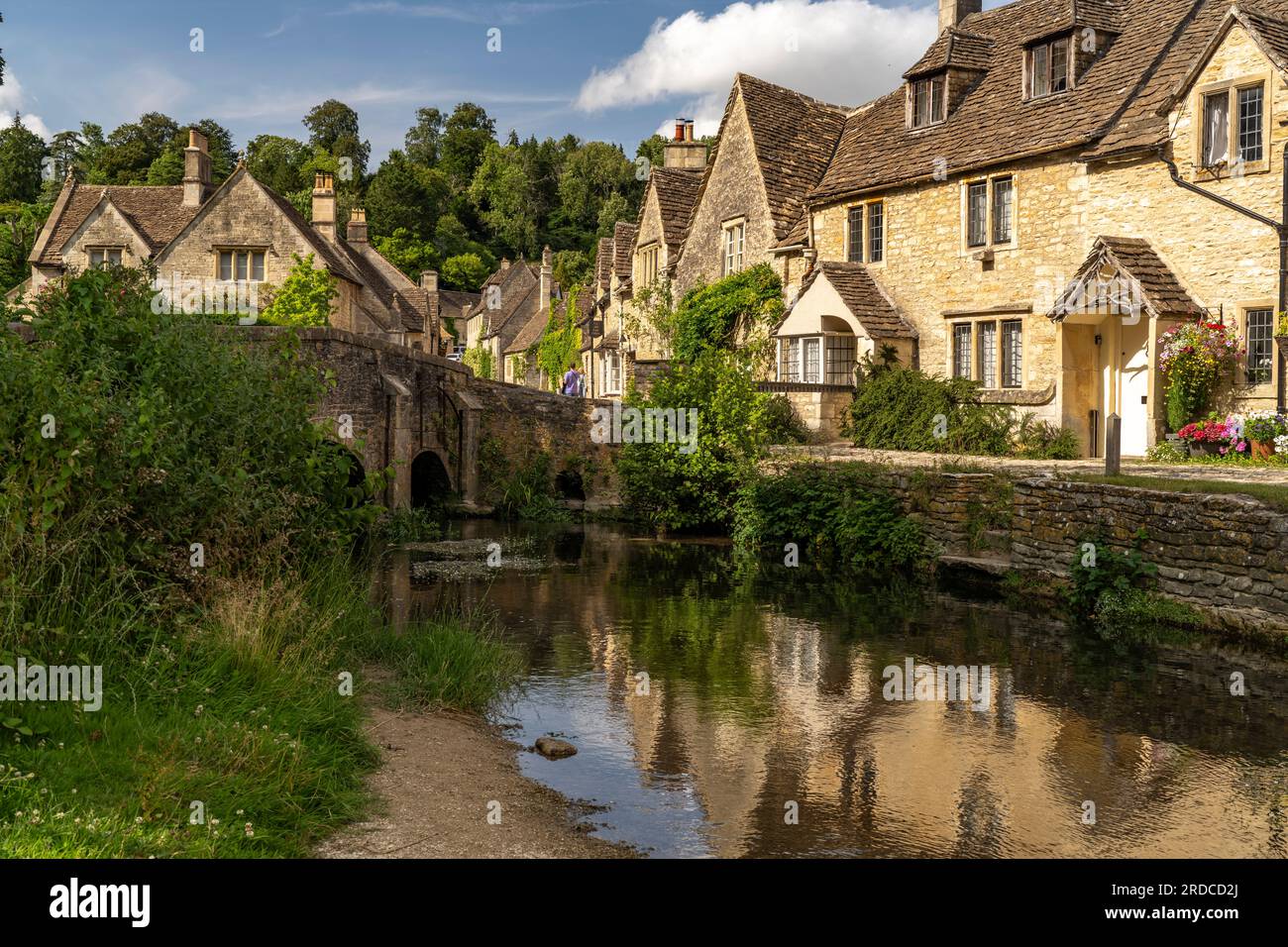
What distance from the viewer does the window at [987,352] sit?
2483cm

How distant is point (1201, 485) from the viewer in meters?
14.1

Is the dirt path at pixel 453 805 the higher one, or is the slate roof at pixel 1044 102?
the slate roof at pixel 1044 102

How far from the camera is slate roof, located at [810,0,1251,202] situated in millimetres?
22328

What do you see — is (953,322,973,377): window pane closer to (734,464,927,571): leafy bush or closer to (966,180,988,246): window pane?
(966,180,988,246): window pane

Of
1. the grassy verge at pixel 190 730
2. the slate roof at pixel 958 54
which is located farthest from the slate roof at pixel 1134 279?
the grassy verge at pixel 190 730

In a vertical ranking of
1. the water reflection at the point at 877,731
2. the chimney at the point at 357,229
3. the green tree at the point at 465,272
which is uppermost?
the green tree at the point at 465,272

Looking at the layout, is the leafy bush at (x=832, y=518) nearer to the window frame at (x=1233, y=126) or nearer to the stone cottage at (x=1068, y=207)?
the stone cottage at (x=1068, y=207)

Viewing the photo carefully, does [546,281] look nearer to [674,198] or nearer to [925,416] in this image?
[674,198]

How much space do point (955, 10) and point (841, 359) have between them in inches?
418

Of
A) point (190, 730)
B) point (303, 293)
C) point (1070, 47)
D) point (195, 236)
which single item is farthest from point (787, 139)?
point (190, 730)

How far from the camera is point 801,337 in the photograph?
28172mm
